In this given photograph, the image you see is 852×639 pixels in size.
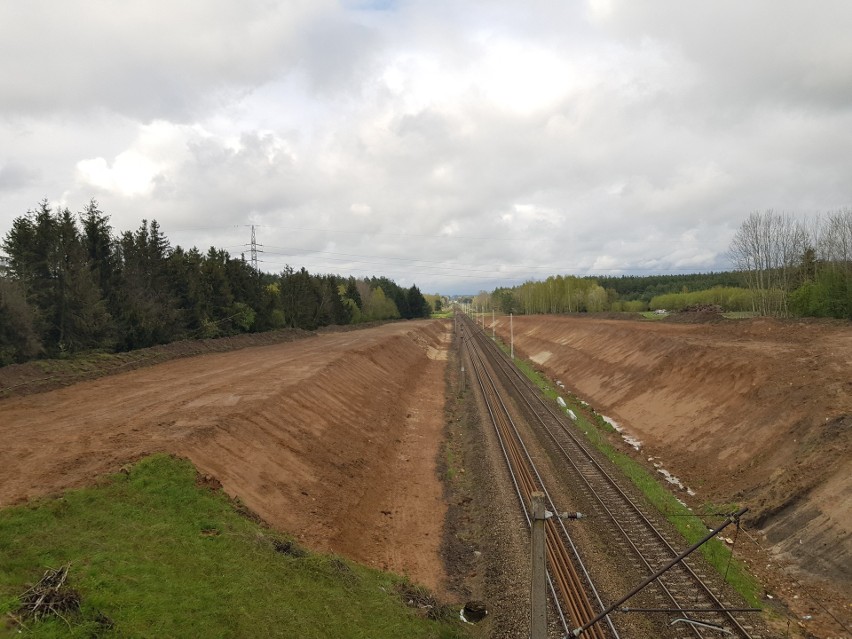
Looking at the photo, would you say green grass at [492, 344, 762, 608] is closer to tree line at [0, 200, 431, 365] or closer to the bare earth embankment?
the bare earth embankment

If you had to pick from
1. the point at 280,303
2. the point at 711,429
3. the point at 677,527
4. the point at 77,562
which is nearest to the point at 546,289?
the point at 280,303

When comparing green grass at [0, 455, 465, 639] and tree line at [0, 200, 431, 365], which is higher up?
tree line at [0, 200, 431, 365]

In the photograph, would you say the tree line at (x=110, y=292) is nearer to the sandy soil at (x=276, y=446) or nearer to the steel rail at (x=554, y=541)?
the sandy soil at (x=276, y=446)

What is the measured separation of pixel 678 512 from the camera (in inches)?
736

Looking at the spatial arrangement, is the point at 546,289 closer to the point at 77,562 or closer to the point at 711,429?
the point at 711,429

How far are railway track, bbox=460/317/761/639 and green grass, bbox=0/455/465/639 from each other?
4.42 metres

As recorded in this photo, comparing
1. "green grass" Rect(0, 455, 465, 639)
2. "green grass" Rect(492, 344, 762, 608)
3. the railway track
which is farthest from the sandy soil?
"green grass" Rect(492, 344, 762, 608)

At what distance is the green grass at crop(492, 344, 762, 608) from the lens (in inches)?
552

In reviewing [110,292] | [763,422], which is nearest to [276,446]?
[763,422]

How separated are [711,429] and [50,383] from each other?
39338 millimetres

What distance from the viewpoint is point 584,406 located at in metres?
38.7

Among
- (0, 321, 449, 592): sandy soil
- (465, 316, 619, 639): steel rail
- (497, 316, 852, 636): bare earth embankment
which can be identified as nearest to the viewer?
(465, 316, 619, 639): steel rail

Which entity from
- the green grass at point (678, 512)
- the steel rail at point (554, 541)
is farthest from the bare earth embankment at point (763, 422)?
the steel rail at point (554, 541)

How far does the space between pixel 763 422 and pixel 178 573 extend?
24.4 m
